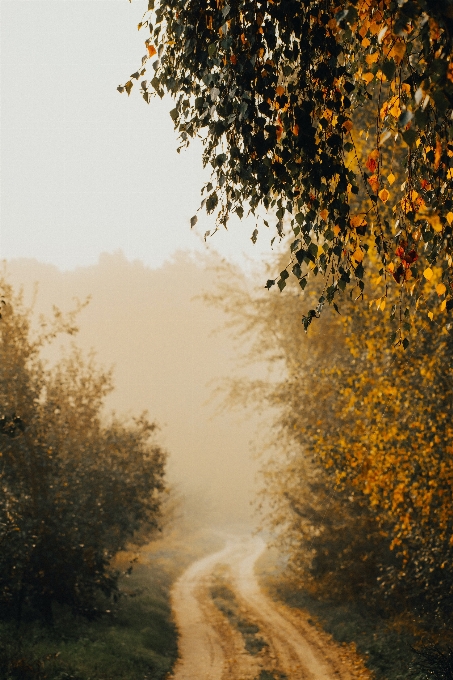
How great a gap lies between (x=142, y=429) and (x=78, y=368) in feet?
11.8

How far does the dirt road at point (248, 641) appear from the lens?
12.6m

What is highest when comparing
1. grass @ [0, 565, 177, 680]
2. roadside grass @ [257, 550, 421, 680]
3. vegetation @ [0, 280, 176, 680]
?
vegetation @ [0, 280, 176, 680]

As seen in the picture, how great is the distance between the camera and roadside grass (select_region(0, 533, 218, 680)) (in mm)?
10586

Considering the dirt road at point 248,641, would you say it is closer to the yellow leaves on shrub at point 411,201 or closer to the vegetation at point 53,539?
the vegetation at point 53,539

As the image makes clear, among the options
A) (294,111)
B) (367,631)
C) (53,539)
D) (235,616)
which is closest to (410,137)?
(294,111)

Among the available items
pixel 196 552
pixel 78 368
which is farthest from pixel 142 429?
pixel 196 552

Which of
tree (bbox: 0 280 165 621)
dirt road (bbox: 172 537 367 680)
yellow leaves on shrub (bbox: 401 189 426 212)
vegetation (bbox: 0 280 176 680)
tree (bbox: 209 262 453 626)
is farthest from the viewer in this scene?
dirt road (bbox: 172 537 367 680)

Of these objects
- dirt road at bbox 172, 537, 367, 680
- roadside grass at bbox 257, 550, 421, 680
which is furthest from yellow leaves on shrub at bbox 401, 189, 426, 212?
dirt road at bbox 172, 537, 367, 680

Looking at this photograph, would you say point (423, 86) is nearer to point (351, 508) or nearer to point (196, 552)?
point (351, 508)

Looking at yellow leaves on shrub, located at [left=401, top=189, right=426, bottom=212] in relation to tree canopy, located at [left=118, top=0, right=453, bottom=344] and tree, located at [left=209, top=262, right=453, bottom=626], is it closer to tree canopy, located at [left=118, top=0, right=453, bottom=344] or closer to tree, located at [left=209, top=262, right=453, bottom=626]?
tree canopy, located at [left=118, top=0, right=453, bottom=344]

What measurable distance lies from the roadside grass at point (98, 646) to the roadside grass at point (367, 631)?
14.6 ft

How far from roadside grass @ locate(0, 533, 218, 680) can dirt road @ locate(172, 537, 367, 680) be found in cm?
61

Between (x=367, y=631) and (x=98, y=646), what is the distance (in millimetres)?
6828

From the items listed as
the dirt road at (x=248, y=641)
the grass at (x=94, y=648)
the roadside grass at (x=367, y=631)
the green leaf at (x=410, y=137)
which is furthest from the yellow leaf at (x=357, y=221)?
→ the dirt road at (x=248, y=641)
